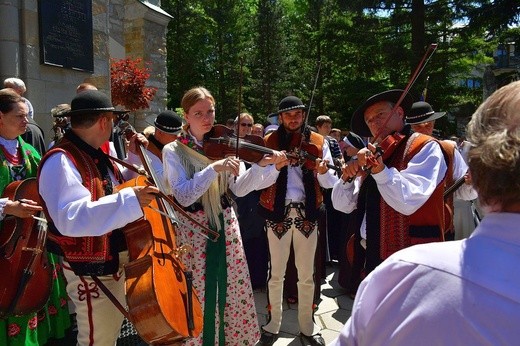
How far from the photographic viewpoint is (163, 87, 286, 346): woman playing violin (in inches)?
114

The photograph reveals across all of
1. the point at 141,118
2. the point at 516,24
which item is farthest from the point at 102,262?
the point at 516,24

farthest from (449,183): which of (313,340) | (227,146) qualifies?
(227,146)

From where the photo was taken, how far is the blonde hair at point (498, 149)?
2.79 ft

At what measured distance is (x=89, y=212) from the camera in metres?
1.98

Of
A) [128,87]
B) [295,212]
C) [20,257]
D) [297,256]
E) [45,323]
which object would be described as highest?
[128,87]

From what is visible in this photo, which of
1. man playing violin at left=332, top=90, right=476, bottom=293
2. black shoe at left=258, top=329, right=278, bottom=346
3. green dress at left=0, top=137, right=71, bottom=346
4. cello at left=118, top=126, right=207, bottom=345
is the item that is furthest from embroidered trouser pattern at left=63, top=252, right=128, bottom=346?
black shoe at left=258, top=329, right=278, bottom=346

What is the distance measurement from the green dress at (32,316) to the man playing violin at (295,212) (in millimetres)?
1681

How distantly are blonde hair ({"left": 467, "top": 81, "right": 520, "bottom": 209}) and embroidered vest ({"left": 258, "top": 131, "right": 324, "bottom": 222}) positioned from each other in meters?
2.56

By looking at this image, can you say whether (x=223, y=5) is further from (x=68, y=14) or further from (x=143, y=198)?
(x=143, y=198)

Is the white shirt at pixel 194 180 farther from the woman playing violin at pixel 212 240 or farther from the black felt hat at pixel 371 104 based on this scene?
the black felt hat at pixel 371 104

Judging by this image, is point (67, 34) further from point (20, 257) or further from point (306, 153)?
point (306, 153)

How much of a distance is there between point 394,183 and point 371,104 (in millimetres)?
681

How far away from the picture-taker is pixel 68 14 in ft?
18.0

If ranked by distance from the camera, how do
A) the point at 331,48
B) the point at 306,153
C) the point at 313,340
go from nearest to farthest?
the point at 306,153, the point at 313,340, the point at 331,48
